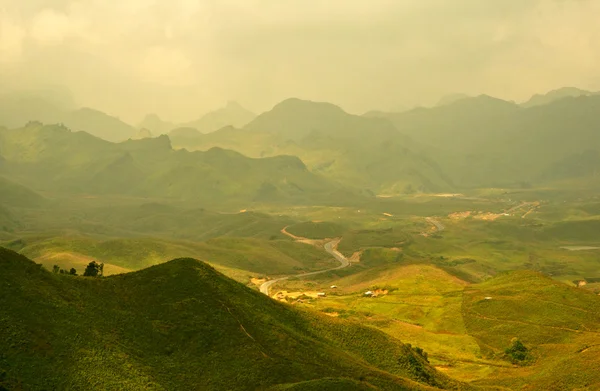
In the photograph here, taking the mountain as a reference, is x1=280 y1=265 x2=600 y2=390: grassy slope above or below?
below

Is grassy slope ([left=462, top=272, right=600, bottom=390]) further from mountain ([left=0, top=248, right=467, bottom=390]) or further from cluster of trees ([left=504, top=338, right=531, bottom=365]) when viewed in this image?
mountain ([left=0, top=248, right=467, bottom=390])

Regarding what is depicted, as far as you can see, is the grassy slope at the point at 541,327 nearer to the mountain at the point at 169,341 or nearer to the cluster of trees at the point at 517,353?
the cluster of trees at the point at 517,353

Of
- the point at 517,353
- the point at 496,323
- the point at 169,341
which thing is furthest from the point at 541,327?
the point at 169,341

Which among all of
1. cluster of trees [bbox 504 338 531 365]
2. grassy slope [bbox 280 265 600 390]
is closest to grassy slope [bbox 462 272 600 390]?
grassy slope [bbox 280 265 600 390]

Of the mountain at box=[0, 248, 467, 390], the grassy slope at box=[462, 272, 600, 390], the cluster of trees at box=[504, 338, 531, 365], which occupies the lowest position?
the cluster of trees at box=[504, 338, 531, 365]

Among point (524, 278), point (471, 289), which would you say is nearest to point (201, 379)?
point (471, 289)

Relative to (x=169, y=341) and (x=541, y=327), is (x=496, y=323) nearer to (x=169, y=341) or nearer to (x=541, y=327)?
(x=541, y=327)

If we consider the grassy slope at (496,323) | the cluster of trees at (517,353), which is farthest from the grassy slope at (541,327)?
the cluster of trees at (517,353)

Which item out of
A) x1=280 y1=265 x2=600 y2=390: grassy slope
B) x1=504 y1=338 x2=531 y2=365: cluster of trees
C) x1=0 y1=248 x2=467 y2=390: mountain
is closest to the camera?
x1=0 y1=248 x2=467 y2=390: mountain
